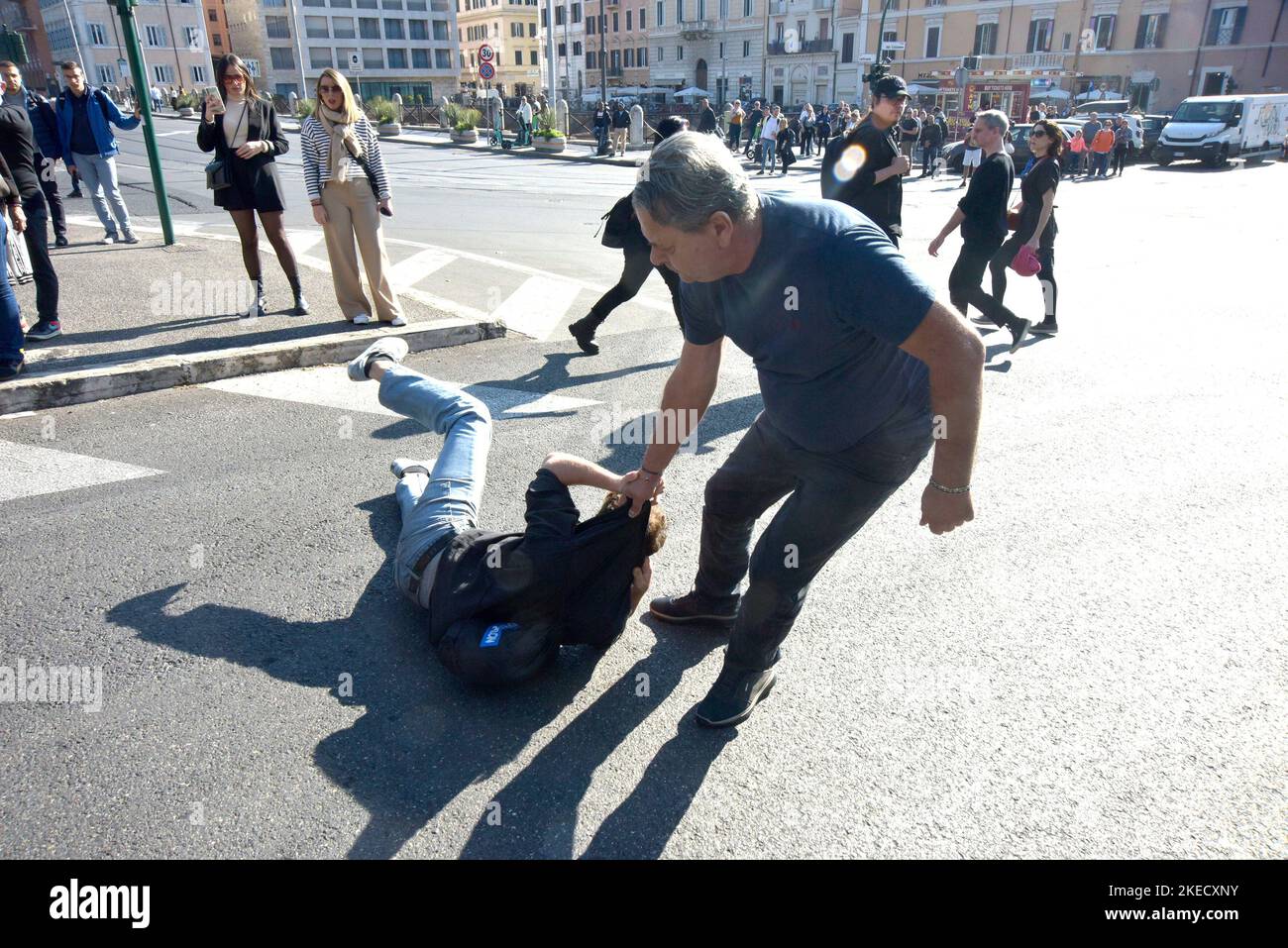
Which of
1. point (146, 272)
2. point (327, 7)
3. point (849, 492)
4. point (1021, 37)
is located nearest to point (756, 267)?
point (849, 492)

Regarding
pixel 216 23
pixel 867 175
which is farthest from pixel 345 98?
pixel 216 23

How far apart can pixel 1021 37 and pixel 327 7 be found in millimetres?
64486

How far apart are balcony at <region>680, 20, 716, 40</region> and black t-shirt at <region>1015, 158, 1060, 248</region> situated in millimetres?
76009

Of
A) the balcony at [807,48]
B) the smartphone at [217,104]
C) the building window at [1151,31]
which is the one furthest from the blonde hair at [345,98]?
the balcony at [807,48]

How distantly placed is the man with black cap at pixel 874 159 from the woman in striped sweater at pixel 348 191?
3.50m

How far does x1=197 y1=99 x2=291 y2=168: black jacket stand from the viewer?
6609mm

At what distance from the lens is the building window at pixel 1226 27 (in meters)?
48.5

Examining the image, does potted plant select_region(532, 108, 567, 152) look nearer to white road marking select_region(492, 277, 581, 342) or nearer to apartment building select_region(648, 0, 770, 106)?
white road marking select_region(492, 277, 581, 342)

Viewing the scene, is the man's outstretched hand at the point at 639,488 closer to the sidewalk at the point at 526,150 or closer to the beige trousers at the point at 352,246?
the beige trousers at the point at 352,246

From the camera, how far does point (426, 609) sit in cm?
307

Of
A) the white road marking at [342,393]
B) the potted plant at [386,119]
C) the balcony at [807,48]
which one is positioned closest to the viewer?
the white road marking at [342,393]

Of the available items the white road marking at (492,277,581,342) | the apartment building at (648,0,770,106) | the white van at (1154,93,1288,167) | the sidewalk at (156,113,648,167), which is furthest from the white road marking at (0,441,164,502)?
the apartment building at (648,0,770,106)

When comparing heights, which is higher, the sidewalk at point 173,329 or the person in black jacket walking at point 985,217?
the person in black jacket walking at point 985,217
